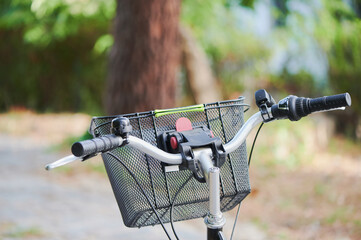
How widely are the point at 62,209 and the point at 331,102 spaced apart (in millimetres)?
3523

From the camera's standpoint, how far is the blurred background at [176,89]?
4.49 metres

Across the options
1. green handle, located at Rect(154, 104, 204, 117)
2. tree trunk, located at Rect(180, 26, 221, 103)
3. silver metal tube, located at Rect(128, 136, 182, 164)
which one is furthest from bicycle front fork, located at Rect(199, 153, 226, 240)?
tree trunk, located at Rect(180, 26, 221, 103)

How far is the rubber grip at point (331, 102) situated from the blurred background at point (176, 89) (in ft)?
5.54

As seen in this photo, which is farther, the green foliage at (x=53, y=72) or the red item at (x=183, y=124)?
the green foliage at (x=53, y=72)

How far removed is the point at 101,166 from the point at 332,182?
120 inches

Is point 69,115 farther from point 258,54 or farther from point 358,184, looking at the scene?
point 358,184

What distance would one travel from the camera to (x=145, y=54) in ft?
17.2

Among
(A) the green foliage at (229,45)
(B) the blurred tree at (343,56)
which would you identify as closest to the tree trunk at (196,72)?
(A) the green foliage at (229,45)

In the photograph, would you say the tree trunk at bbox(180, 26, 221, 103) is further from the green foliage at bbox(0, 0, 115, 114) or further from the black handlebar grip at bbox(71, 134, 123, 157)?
the black handlebar grip at bbox(71, 134, 123, 157)

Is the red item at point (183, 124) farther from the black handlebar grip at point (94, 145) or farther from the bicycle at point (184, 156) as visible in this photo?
the black handlebar grip at point (94, 145)

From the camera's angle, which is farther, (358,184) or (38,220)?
(358,184)

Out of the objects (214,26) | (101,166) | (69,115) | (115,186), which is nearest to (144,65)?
(101,166)

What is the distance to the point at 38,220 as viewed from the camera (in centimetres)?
413

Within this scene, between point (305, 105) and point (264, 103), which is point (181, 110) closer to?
point (264, 103)
